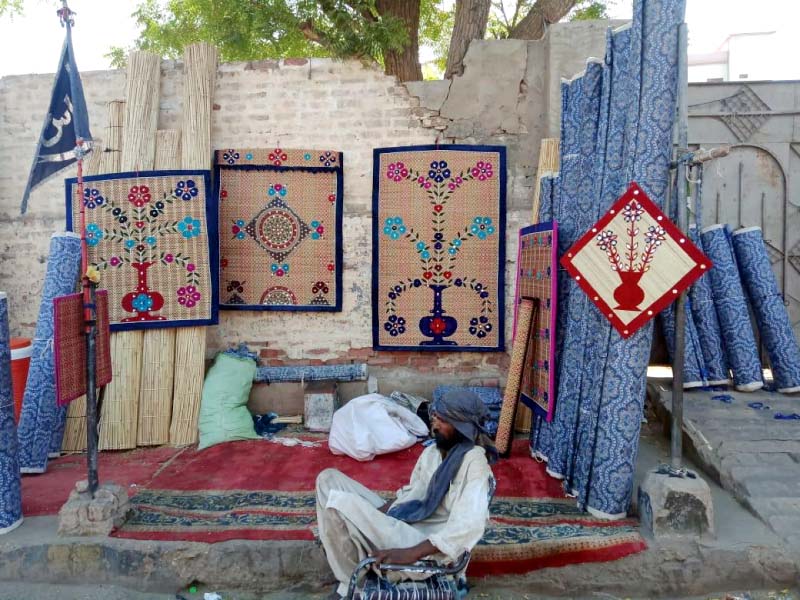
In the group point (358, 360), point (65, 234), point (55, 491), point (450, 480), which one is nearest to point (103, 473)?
point (55, 491)

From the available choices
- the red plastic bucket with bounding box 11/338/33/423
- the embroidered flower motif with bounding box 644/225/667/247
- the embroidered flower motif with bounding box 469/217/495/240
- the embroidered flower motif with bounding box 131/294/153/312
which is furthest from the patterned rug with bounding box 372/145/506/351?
the red plastic bucket with bounding box 11/338/33/423

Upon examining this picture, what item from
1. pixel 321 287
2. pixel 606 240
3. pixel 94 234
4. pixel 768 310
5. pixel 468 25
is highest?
pixel 468 25

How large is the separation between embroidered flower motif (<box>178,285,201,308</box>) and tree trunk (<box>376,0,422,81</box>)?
3650 mm

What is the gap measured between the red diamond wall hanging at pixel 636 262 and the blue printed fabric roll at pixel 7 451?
10.2 feet

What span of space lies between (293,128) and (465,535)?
3.93m

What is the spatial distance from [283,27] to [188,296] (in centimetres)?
354

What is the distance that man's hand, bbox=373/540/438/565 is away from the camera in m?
2.08

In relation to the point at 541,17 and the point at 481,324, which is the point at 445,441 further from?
the point at 541,17

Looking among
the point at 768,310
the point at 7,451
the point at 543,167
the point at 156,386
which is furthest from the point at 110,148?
the point at 768,310

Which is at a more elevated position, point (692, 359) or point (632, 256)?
point (632, 256)

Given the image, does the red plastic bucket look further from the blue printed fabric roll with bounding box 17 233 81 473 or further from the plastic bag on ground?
the plastic bag on ground

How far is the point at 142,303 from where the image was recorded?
15.3ft

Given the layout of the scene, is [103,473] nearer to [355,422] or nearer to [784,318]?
[355,422]

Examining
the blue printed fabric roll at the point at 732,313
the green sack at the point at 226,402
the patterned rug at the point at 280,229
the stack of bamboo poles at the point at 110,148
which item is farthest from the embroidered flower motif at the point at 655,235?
the stack of bamboo poles at the point at 110,148
